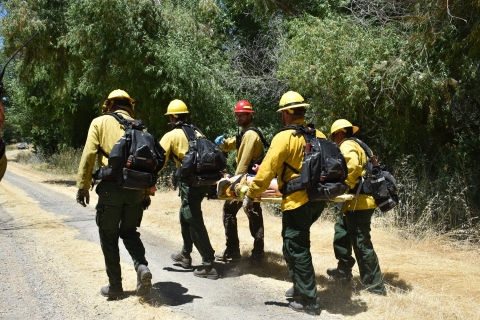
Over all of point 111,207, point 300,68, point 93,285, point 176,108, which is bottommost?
point 93,285

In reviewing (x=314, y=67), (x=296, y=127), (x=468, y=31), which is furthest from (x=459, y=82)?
(x=296, y=127)

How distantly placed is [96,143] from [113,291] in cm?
163

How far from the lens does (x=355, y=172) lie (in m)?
5.91

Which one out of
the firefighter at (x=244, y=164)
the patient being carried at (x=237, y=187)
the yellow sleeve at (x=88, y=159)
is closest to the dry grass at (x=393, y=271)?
the firefighter at (x=244, y=164)

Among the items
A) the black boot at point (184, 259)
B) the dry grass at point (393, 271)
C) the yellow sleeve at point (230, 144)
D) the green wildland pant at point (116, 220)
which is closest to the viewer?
the green wildland pant at point (116, 220)

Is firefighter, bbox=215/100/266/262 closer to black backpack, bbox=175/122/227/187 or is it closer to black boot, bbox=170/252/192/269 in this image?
black backpack, bbox=175/122/227/187

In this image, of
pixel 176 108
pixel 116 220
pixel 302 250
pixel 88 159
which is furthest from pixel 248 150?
pixel 88 159

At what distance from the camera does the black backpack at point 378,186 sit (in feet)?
19.7

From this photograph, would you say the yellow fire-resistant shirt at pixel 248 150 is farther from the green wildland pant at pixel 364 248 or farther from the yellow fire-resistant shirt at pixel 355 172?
the green wildland pant at pixel 364 248

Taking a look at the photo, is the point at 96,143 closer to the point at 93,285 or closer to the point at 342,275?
the point at 93,285

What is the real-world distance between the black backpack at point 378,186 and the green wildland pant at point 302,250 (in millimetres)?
963

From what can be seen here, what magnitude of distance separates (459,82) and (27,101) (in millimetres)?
18663

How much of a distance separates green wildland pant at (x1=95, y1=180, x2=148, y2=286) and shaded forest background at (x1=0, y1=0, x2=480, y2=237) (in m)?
5.14

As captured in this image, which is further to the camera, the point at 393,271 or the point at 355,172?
the point at 393,271
